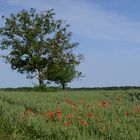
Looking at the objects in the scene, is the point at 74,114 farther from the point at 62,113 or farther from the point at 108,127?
the point at 108,127

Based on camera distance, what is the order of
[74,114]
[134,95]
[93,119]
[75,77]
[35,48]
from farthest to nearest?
[75,77]
[35,48]
[134,95]
[74,114]
[93,119]

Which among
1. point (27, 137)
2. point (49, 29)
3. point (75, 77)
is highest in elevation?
point (49, 29)

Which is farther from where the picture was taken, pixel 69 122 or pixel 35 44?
pixel 35 44

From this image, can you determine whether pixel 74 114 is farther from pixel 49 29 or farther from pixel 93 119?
pixel 49 29

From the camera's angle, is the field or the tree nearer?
the field

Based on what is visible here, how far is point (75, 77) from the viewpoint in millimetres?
57969

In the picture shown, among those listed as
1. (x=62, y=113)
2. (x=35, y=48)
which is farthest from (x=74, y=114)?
(x=35, y=48)

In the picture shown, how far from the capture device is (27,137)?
43.7 feet

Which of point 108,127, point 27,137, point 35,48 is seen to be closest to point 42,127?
point 27,137

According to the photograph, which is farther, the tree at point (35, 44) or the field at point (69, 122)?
the tree at point (35, 44)

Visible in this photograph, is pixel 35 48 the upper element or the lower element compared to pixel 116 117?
upper

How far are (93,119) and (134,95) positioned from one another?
30.3ft

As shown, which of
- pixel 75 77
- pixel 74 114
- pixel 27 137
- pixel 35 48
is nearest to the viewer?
pixel 27 137

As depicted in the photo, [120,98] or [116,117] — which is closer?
[116,117]
